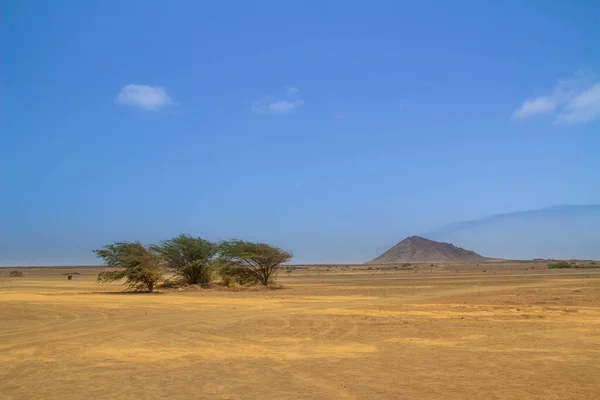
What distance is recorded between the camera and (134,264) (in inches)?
1470

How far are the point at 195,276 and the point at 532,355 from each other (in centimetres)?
3479

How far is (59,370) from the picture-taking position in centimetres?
1021

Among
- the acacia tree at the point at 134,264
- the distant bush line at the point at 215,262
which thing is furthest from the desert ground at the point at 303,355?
the distant bush line at the point at 215,262

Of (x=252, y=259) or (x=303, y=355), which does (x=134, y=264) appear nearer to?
(x=252, y=259)

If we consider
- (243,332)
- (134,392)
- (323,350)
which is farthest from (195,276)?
(134,392)

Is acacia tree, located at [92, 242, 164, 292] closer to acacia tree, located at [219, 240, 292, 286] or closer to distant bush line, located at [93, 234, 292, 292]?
distant bush line, located at [93, 234, 292, 292]

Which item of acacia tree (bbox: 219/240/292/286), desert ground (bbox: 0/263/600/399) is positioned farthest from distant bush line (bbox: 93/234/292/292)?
desert ground (bbox: 0/263/600/399)

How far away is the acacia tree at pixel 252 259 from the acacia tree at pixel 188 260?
1471mm

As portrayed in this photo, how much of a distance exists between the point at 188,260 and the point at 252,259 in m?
5.38

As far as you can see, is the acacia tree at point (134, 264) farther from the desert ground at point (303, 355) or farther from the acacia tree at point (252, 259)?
the desert ground at point (303, 355)

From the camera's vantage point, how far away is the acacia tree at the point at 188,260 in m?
42.5

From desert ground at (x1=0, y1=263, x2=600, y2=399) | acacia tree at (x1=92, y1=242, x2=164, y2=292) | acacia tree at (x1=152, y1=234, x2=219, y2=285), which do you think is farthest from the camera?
acacia tree at (x1=152, y1=234, x2=219, y2=285)

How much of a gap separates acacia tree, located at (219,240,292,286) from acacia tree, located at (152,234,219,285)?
147 cm

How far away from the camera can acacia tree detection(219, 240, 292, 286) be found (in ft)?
143
